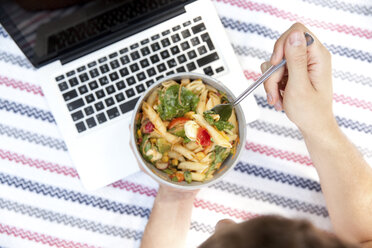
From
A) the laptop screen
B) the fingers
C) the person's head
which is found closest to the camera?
the person's head

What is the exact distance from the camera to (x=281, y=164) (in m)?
0.81

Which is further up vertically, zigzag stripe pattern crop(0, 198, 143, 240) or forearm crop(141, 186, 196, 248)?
zigzag stripe pattern crop(0, 198, 143, 240)

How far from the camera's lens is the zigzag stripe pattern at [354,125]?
81 centimetres

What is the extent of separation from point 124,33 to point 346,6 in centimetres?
49

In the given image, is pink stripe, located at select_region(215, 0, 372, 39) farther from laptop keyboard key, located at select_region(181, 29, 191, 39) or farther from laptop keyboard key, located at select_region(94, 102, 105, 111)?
laptop keyboard key, located at select_region(94, 102, 105, 111)

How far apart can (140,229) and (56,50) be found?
0.41 meters

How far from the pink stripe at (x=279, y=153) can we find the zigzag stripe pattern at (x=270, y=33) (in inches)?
9.5

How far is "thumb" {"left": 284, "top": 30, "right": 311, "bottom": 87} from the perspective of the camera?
2.02 ft

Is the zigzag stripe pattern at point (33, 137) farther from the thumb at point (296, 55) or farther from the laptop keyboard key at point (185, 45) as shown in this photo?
the thumb at point (296, 55)

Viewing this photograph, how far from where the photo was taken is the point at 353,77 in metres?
0.81

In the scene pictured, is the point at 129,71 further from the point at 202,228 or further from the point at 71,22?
the point at 202,228

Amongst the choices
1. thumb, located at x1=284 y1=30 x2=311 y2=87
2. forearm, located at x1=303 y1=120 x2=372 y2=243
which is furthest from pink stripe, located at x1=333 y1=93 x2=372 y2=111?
thumb, located at x1=284 y1=30 x2=311 y2=87

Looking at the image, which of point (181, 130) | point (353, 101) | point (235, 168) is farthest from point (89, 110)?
point (353, 101)

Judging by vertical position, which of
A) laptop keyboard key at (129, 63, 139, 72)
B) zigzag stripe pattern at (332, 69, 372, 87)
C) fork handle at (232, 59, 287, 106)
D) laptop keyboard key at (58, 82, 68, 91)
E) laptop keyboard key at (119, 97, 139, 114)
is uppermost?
laptop keyboard key at (58, 82, 68, 91)
